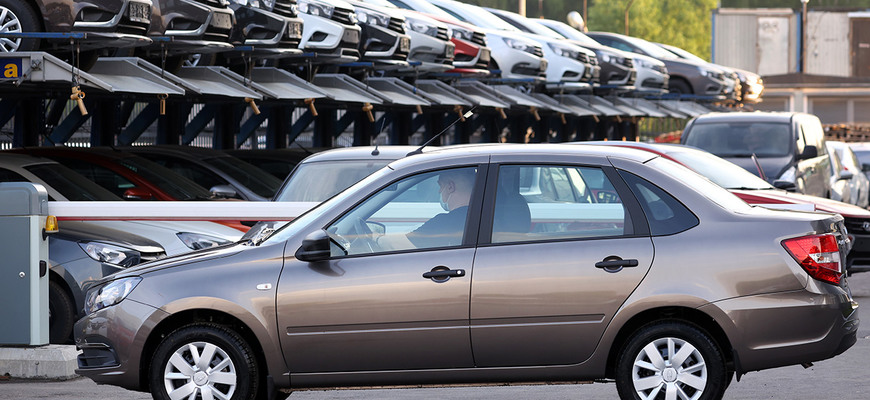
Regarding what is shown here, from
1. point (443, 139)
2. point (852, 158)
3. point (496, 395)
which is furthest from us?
point (443, 139)

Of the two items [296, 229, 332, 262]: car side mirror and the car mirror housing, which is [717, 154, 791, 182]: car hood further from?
[296, 229, 332, 262]: car side mirror

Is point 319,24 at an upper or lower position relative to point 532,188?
upper

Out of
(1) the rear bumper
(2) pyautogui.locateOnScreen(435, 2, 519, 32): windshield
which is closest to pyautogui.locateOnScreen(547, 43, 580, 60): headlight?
(2) pyautogui.locateOnScreen(435, 2, 519, 32): windshield

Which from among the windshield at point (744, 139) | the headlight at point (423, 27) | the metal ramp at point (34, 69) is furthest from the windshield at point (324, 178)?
the headlight at point (423, 27)

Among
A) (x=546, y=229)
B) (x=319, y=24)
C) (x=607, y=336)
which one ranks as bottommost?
(x=607, y=336)

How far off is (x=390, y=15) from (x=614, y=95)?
520 inches

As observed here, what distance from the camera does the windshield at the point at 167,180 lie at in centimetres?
1316

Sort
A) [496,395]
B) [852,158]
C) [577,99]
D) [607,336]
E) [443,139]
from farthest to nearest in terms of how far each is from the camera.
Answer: [443,139]
[577,99]
[852,158]
[496,395]
[607,336]

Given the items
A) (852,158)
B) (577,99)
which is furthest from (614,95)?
(852,158)

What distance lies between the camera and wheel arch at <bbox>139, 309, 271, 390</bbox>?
702 cm

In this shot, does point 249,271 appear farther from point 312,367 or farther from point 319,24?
point 319,24

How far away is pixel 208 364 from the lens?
7.01 meters

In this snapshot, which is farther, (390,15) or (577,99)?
(577,99)

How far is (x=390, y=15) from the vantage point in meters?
19.7
